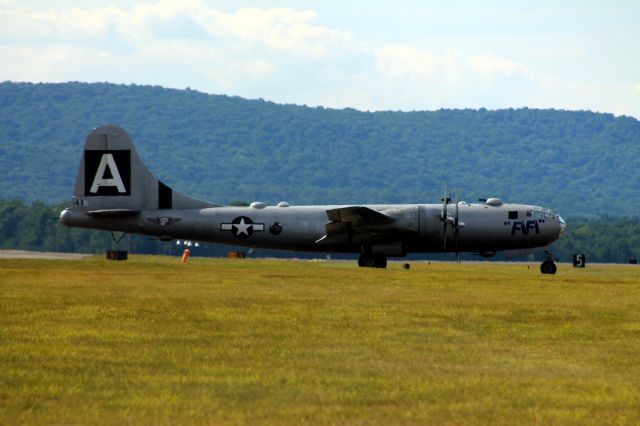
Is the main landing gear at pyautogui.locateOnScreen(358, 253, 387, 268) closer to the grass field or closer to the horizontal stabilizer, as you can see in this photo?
the horizontal stabilizer

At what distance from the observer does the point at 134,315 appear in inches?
1167

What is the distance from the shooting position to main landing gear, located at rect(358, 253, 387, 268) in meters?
67.4

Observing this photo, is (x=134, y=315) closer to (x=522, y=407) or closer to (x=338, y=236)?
(x=522, y=407)

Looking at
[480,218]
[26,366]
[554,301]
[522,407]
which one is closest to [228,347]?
[26,366]

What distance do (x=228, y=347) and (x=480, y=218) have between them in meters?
43.3

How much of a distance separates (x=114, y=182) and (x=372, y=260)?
14121 mm

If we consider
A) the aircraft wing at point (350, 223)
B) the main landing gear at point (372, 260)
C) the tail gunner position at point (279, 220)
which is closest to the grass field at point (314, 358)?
the aircraft wing at point (350, 223)

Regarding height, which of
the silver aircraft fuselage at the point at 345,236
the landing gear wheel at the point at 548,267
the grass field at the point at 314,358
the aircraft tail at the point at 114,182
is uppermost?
the aircraft tail at the point at 114,182

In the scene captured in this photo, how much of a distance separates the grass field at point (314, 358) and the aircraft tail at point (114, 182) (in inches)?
1041

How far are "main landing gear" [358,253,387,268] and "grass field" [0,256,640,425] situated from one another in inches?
1095

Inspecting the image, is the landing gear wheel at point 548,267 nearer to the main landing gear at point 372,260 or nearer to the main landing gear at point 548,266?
the main landing gear at point 548,266

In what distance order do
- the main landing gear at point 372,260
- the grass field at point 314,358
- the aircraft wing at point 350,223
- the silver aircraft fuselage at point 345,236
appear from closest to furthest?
the grass field at point 314,358
the aircraft wing at point 350,223
the silver aircraft fuselage at point 345,236
the main landing gear at point 372,260

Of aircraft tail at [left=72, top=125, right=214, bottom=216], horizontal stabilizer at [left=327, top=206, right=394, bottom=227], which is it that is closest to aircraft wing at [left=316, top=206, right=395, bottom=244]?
horizontal stabilizer at [left=327, top=206, right=394, bottom=227]

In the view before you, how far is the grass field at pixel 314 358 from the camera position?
16.1m
